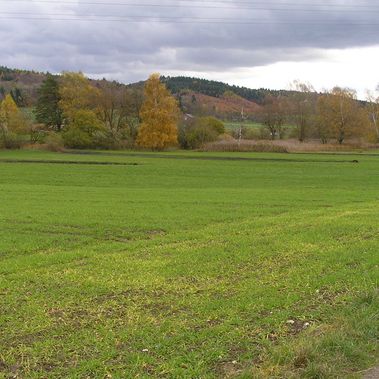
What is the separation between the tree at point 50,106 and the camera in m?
103

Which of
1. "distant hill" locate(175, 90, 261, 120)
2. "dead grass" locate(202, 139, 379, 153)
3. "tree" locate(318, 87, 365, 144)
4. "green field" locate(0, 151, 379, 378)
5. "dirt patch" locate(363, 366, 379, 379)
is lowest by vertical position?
"green field" locate(0, 151, 379, 378)

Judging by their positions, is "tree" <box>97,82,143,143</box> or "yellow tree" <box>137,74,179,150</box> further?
"tree" <box>97,82,143,143</box>

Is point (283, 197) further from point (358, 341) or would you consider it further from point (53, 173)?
point (53, 173)

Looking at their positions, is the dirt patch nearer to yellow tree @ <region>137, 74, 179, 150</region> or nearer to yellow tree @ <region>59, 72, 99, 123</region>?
yellow tree @ <region>137, 74, 179, 150</region>

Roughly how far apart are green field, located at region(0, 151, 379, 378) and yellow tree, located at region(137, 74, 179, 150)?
2649 inches

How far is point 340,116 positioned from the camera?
3976 inches

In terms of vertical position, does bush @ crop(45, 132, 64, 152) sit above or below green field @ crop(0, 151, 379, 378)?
above

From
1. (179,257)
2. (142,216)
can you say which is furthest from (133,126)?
(179,257)

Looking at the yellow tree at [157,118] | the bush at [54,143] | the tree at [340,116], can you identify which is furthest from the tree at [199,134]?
the tree at [340,116]

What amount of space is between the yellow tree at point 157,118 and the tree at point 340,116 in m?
32.5

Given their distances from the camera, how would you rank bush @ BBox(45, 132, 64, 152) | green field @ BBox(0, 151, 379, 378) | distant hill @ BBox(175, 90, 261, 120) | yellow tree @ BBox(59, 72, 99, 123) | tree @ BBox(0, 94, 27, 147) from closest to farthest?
green field @ BBox(0, 151, 379, 378) → bush @ BBox(45, 132, 64, 152) → tree @ BBox(0, 94, 27, 147) → yellow tree @ BBox(59, 72, 99, 123) → distant hill @ BBox(175, 90, 261, 120)

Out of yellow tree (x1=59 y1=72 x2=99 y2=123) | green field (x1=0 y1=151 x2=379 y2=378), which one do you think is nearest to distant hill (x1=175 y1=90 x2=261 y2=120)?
yellow tree (x1=59 y1=72 x2=99 y2=123)

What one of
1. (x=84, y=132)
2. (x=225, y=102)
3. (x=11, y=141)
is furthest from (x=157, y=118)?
(x=225, y=102)

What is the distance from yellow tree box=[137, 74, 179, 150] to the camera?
86.2 metres
